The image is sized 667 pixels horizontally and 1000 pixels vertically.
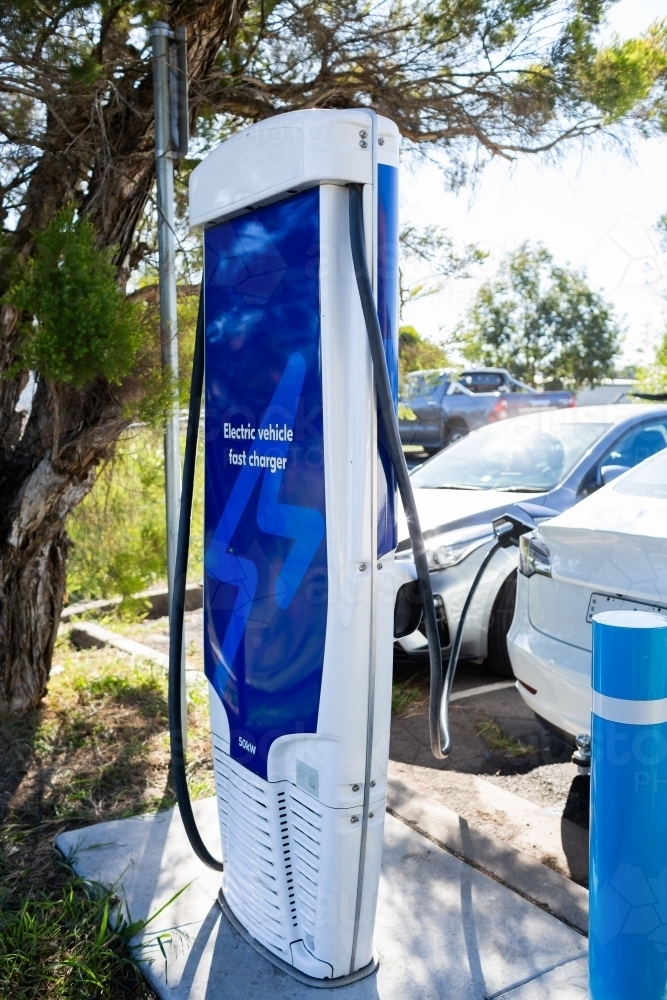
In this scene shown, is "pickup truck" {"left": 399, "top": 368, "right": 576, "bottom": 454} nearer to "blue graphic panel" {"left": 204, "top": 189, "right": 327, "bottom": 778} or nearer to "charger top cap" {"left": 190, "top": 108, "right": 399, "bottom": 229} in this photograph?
"blue graphic panel" {"left": 204, "top": 189, "right": 327, "bottom": 778}

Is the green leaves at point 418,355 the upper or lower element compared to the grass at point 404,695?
upper

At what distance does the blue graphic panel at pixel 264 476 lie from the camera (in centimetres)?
243

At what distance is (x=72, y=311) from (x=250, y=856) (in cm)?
202

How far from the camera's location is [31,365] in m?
3.43

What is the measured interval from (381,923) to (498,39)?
13.2 feet

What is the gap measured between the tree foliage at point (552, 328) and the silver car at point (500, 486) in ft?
78.2

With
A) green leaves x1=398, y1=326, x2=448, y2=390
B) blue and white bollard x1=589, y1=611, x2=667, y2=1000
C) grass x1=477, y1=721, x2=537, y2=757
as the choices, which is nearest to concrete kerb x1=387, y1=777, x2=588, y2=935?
blue and white bollard x1=589, y1=611, x2=667, y2=1000

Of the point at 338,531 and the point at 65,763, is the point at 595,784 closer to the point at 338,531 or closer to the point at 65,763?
the point at 338,531

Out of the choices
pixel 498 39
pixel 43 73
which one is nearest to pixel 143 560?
pixel 43 73

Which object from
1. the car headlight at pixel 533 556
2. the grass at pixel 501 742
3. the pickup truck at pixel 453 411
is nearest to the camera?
the car headlight at pixel 533 556

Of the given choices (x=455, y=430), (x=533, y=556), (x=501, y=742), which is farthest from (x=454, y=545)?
(x=455, y=430)

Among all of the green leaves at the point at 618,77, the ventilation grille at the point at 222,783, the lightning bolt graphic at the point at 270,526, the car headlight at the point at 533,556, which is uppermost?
the green leaves at the point at 618,77

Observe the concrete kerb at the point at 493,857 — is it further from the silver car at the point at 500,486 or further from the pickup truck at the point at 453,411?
the pickup truck at the point at 453,411

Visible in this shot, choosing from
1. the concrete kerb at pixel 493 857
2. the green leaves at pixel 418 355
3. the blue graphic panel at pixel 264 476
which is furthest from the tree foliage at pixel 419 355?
the blue graphic panel at pixel 264 476
